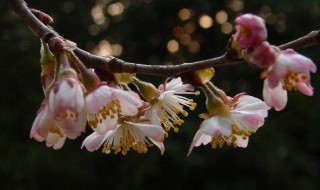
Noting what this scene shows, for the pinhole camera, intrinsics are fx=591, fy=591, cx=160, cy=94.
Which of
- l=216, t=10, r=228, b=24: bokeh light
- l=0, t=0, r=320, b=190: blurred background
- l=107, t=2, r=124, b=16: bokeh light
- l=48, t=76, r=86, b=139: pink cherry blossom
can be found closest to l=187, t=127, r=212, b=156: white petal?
l=48, t=76, r=86, b=139: pink cherry blossom

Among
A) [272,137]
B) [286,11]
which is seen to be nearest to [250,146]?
[272,137]

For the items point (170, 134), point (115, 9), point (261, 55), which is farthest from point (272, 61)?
point (115, 9)

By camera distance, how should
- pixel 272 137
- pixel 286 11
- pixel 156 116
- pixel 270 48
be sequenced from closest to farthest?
1. pixel 270 48
2. pixel 156 116
3. pixel 272 137
4. pixel 286 11

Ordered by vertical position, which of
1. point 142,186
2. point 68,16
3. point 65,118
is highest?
point 65,118

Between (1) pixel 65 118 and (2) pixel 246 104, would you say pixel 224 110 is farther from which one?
(1) pixel 65 118

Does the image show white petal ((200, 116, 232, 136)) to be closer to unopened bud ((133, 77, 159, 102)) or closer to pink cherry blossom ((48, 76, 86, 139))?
unopened bud ((133, 77, 159, 102))

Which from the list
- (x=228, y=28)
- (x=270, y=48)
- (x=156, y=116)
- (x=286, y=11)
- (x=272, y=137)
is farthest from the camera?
(x=228, y=28)

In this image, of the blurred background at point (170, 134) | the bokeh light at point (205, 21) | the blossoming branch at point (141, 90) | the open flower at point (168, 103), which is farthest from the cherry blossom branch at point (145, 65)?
the bokeh light at point (205, 21)
